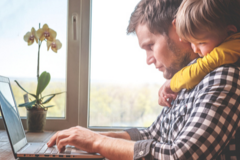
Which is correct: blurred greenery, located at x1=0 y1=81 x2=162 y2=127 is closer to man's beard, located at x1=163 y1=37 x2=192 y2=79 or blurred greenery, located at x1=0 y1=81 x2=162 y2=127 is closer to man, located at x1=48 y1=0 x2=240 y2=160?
man's beard, located at x1=163 y1=37 x2=192 y2=79

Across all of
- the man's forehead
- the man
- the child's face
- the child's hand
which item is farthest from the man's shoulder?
the man's forehead

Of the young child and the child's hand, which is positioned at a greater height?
the young child

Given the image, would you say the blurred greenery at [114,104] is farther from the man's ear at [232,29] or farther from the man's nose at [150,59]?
Result: the man's ear at [232,29]

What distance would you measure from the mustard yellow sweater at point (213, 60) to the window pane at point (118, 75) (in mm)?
751

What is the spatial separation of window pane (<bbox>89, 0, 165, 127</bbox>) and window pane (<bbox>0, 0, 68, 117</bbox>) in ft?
0.73

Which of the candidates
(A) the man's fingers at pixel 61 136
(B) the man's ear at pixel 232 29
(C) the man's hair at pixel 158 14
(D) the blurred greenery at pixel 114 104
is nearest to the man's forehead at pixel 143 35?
(C) the man's hair at pixel 158 14

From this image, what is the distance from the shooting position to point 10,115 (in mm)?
956

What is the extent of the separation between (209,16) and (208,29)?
0.15ft

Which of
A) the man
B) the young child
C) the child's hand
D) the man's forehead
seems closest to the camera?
the man

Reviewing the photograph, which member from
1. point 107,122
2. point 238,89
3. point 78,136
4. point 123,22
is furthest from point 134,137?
point 123,22

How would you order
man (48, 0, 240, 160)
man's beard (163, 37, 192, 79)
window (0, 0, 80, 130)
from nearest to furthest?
man (48, 0, 240, 160) → man's beard (163, 37, 192, 79) → window (0, 0, 80, 130)

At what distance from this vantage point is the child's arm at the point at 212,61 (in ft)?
2.39

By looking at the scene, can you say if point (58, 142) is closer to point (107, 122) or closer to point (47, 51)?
point (107, 122)

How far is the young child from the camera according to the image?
2.51 feet
